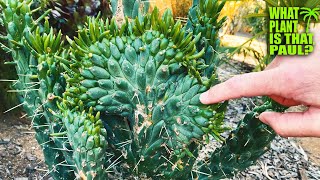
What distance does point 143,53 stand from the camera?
4.30ft

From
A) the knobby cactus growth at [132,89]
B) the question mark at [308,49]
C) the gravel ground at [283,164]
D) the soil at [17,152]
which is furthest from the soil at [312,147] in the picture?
the question mark at [308,49]

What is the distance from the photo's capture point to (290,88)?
1.17m

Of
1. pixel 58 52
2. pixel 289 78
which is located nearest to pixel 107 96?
pixel 58 52

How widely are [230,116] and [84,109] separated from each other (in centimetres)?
251

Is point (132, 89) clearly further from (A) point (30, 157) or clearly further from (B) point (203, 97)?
(A) point (30, 157)

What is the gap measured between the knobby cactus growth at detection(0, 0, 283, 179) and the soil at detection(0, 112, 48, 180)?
104cm

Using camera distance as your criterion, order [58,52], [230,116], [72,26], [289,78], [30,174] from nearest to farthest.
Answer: [289,78] < [58,52] < [30,174] < [72,26] < [230,116]

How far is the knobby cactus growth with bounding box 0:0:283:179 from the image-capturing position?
1.30 meters

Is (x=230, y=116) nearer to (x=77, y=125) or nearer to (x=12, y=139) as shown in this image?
(x=12, y=139)

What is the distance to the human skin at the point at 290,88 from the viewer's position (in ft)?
3.79

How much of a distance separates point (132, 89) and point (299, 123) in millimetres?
472

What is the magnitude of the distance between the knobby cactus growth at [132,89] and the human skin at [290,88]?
11cm

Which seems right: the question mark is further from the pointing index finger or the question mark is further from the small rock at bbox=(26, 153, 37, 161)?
the small rock at bbox=(26, 153, 37, 161)

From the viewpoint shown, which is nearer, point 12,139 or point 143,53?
point 143,53
